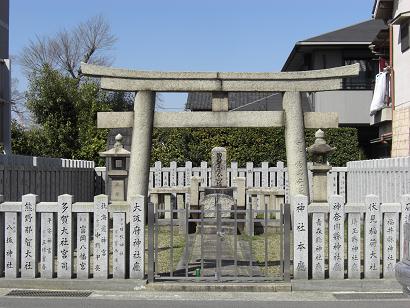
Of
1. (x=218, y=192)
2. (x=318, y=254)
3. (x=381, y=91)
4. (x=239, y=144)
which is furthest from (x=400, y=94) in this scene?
(x=318, y=254)

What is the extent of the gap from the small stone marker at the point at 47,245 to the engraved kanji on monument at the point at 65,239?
109 mm

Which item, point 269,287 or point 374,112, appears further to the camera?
point 374,112

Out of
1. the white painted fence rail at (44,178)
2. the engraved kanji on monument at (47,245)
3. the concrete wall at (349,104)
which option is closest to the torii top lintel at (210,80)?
the white painted fence rail at (44,178)

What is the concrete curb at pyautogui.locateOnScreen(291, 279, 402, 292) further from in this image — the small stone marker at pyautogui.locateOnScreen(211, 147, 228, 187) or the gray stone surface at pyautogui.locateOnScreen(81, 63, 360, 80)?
the small stone marker at pyautogui.locateOnScreen(211, 147, 228, 187)

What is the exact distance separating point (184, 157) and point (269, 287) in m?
17.5

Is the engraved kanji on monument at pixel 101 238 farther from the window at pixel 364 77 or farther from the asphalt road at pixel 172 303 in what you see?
the window at pixel 364 77

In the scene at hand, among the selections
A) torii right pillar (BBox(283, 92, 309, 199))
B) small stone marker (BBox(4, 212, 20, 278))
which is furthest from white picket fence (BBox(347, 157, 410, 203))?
small stone marker (BBox(4, 212, 20, 278))

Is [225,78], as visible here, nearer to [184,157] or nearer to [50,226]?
[50,226]

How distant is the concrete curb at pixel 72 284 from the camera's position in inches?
360

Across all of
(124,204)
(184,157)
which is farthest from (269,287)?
(184,157)

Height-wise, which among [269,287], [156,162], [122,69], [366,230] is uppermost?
[122,69]

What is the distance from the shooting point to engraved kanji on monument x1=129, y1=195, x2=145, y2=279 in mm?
9344

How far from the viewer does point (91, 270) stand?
10055 millimetres

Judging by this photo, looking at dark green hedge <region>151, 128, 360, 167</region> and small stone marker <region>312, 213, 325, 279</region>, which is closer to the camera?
small stone marker <region>312, 213, 325, 279</region>
